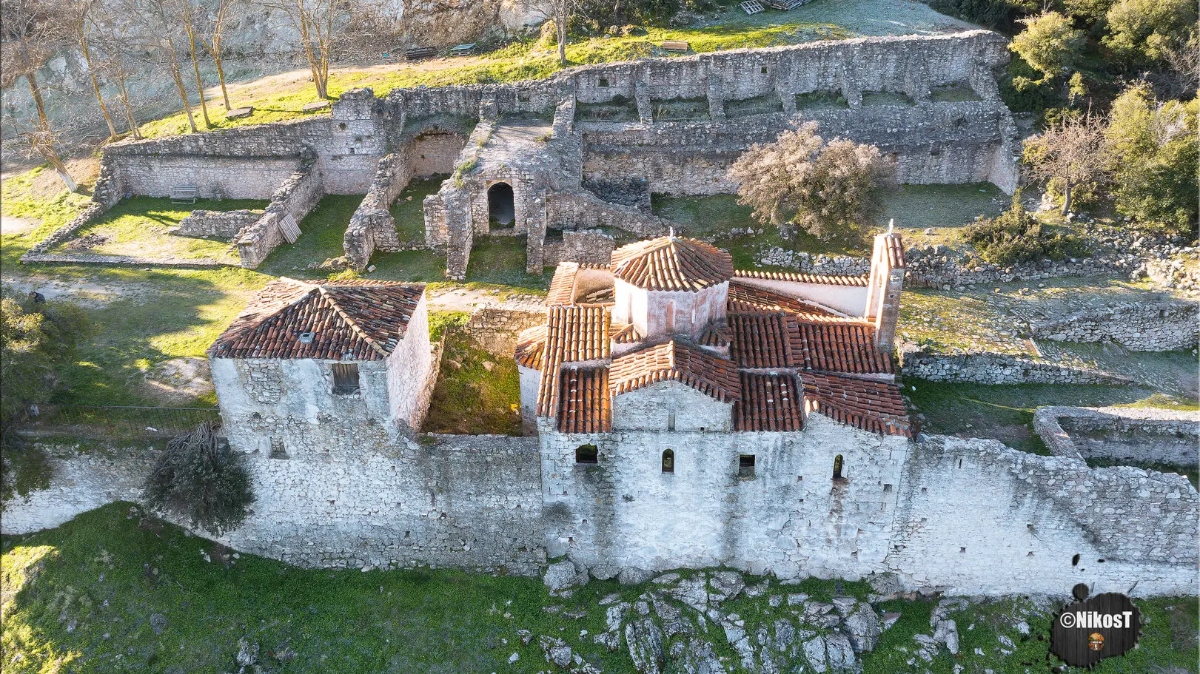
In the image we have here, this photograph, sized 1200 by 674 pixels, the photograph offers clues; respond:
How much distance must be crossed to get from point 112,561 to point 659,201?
19.0m

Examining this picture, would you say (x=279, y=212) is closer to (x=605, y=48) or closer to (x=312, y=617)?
(x=605, y=48)

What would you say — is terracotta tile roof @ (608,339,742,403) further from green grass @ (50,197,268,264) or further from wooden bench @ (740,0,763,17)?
wooden bench @ (740,0,763,17)

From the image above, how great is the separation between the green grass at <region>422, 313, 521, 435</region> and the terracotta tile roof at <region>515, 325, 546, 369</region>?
1.06 m

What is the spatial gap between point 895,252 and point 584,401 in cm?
638

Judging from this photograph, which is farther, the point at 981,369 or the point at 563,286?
the point at 981,369

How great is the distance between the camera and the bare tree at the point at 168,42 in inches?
1266

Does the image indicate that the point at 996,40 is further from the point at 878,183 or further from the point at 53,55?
the point at 53,55

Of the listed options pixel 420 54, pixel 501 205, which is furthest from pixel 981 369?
pixel 420 54

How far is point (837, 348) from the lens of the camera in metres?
17.0

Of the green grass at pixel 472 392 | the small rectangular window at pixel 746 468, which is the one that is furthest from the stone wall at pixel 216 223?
the small rectangular window at pixel 746 468

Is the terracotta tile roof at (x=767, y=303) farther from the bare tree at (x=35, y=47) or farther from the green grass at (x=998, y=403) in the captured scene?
the bare tree at (x=35, y=47)

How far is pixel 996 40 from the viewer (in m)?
31.9

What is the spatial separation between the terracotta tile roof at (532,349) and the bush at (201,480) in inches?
230

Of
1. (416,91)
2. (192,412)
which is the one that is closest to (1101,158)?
(416,91)
